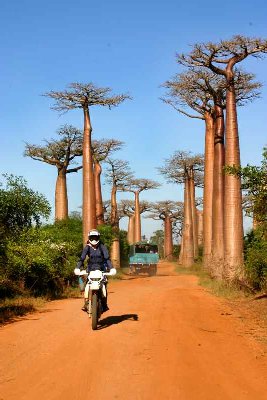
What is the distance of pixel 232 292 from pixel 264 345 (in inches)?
294

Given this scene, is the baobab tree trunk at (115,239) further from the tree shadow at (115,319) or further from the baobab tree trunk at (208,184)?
the tree shadow at (115,319)

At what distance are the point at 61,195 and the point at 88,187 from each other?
762cm

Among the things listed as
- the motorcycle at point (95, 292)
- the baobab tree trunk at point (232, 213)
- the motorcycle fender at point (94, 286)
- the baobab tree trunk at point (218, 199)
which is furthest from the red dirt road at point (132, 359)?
the baobab tree trunk at point (218, 199)

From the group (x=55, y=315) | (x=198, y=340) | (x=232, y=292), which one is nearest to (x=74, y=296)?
(x=232, y=292)

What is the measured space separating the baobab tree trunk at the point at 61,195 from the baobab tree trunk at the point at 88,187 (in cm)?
645

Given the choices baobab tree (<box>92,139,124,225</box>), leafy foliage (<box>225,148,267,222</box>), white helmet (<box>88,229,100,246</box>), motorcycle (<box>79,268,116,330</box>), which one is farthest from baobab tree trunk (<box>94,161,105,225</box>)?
motorcycle (<box>79,268,116,330</box>)

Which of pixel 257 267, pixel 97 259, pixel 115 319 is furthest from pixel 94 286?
pixel 257 267

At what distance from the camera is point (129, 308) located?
9570 millimetres

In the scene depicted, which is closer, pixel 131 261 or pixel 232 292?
pixel 232 292

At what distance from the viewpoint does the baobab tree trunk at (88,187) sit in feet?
68.6

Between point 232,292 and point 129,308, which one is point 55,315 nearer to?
point 129,308

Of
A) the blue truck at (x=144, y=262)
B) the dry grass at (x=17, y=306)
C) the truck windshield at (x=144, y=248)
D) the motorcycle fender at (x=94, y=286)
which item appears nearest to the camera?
the motorcycle fender at (x=94, y=286)

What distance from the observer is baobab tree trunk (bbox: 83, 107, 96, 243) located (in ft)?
68.6

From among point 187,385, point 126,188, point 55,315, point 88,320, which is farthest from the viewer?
point 126,188
